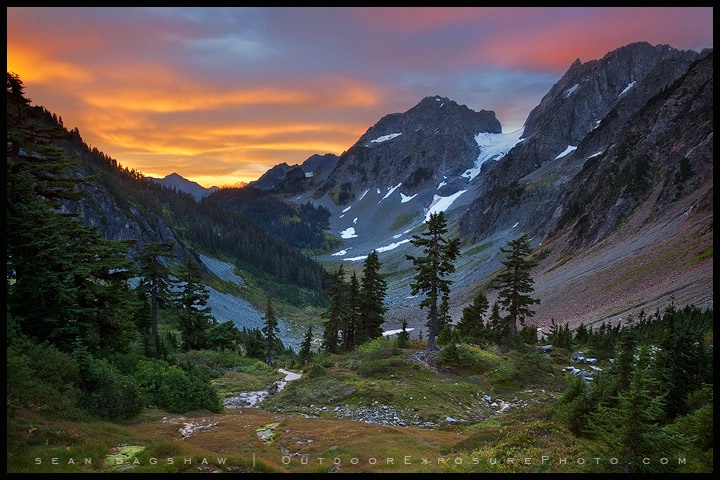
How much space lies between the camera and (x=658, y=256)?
60.2 meters

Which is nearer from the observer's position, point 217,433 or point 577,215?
point 217,433

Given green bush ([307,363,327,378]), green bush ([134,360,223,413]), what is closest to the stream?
green bush ([307,363,327,378])

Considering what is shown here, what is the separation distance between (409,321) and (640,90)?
157918 millimetres

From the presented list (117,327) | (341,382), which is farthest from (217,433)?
(341,382)

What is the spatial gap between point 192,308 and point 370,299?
19.4 metres

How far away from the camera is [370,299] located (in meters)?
43.1

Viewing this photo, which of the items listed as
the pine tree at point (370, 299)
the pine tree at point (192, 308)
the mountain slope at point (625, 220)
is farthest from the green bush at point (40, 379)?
the mountain slope at point (625, 220)

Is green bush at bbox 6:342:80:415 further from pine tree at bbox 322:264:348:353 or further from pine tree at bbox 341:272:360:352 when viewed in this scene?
pine tree at bbox 341:272:360:352

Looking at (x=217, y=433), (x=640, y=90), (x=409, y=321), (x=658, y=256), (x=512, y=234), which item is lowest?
(x=409, y=321)

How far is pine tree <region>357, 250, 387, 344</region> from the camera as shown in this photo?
42.8 metres

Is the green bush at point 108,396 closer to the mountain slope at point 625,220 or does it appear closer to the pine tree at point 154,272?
the pine tree at point 154,272

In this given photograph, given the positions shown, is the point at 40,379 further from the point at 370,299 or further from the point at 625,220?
the point at 625,220

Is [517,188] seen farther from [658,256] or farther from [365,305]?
[365,305]

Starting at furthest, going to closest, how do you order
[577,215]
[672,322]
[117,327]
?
[577,215]
[117,327]
[672,322]
